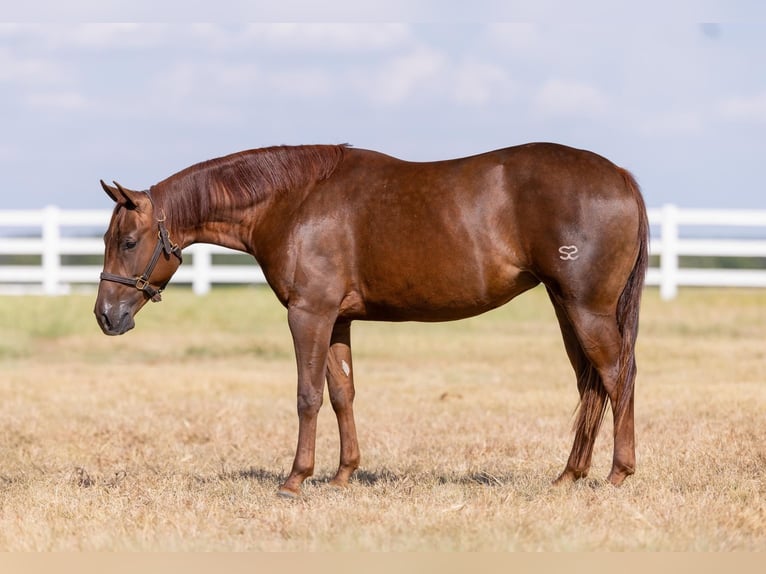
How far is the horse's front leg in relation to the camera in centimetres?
609

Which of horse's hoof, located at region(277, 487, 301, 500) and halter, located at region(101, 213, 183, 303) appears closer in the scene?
horse's hoof, located at region(277, 487, 301, 500)

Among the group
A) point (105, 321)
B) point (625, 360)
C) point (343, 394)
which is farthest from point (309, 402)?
point (625, 360)

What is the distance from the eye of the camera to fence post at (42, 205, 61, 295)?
1950 centimetres

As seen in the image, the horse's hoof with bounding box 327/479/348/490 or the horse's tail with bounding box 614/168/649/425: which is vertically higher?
the horse's tail with bounding box 614/168/649/425

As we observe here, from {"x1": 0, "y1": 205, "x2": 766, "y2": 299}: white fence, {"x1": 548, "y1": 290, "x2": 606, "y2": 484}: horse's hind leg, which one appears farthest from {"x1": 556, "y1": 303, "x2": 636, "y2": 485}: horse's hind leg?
{"x1": 0, "y1": 205, "x2": 766, "y2": 299}: white fence

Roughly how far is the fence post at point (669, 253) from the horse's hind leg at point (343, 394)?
43.3 ft

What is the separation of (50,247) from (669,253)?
11.4 meters

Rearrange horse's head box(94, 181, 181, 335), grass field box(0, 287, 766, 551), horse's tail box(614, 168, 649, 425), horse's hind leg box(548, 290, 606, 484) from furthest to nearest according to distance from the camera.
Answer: horse's head box(94, 181, 181, 335), horse's hind leg box(548, 290, 606, 484), horse's tail box(614, 168, 649, 425), grass field box(0, 287, 766, 551)

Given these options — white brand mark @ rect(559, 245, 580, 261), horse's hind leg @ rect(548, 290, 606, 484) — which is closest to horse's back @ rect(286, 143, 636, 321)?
white brand mark @ rect(559, 245, 580, 261)

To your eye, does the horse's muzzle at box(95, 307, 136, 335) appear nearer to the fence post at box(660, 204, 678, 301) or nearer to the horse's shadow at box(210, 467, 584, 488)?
the horse's shadow at box(210, 467, 584, 488)

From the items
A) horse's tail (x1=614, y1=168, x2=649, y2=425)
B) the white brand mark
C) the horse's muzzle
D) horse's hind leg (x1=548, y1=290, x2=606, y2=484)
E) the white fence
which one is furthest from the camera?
the white fence

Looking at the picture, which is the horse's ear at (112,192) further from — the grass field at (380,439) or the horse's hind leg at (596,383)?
the horse's hind leg at (596,383)

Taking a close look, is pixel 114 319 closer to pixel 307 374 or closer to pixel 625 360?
pixel 307 374

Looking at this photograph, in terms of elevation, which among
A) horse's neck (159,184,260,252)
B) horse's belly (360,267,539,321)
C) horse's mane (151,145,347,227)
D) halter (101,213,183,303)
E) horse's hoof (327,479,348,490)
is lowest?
horse's hoof (327,479,348,490)
